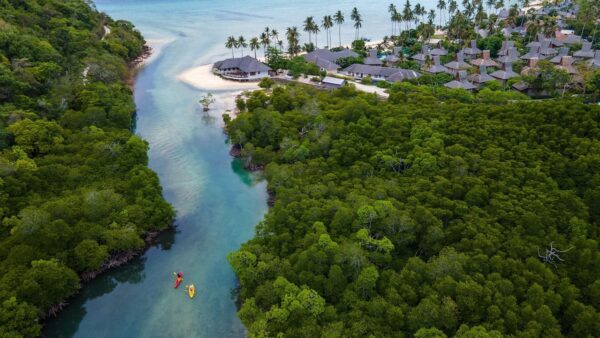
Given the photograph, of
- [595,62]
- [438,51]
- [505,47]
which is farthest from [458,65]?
[595,62]

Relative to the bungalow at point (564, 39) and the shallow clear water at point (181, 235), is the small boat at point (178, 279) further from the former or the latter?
the bungalow at point (564, 39)

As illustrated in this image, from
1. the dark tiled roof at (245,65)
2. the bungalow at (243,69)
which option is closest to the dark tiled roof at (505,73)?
the bungalow at (243,69)

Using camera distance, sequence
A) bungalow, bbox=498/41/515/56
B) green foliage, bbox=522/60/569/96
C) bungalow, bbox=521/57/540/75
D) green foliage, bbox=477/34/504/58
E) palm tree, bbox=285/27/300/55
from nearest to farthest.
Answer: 1. green foliage, bbox=522/60/569/96
2. bungalow, bbox=521/57/540/75
3. bungalow, bbox=498/41/515/56
4. palm tree, bbox=285/27/300/55
5. green foliage, bbox=477/34/504/58

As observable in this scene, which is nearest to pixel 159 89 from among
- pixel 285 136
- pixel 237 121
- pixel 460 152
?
pixel 237 121

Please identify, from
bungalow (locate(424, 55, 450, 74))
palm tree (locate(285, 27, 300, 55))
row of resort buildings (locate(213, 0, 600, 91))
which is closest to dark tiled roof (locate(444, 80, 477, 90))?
row of resort buildings (locate(213, 0, 600, 91))

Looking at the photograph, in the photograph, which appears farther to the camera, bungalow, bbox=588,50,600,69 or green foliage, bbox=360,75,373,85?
green foliage, bbox=360,75,373,85

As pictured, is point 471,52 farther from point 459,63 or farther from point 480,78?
point 480,78

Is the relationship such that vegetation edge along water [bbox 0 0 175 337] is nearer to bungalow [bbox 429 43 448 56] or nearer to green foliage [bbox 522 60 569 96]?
green foliage [bbox 522 60 569 96]
